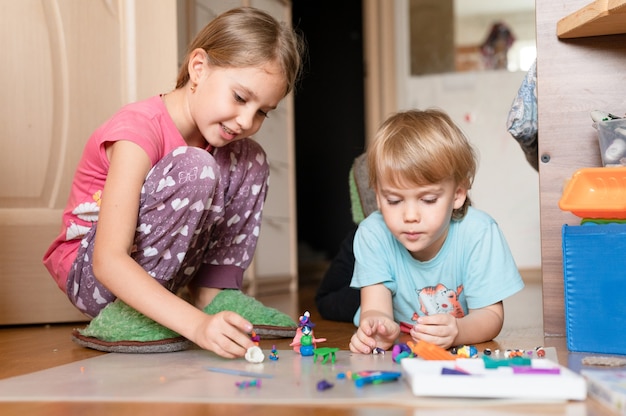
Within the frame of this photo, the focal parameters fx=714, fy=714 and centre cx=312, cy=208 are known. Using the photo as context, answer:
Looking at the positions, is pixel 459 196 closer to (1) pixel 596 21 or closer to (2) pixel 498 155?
(1) pixel 596 21

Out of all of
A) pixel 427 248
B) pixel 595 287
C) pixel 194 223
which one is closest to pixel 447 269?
pixel 427 248

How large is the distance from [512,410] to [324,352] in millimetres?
374

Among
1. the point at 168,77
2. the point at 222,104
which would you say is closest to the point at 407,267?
the point at 222,104

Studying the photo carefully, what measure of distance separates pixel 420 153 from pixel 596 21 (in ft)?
1.13

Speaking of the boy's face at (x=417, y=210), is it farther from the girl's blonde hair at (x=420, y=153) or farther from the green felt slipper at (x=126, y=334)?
the green felt slipper at (x=126, y=334)

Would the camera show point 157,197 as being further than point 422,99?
No

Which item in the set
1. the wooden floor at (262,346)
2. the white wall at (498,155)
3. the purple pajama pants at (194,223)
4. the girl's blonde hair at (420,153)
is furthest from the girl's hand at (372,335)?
the white wall at (498,155)

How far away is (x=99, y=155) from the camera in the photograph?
1.26 m

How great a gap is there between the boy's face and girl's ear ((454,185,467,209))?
0.01 m

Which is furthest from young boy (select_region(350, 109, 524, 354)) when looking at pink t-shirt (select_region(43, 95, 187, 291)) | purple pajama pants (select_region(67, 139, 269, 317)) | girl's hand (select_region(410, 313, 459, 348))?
pink t-shirt (select_region(43, 95, 187, 291))

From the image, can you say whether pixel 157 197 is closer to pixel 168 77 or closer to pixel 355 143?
pixel 168 77

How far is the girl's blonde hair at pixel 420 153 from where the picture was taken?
1174mm

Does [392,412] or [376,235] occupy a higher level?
[376,235]

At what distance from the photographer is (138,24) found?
180cm
